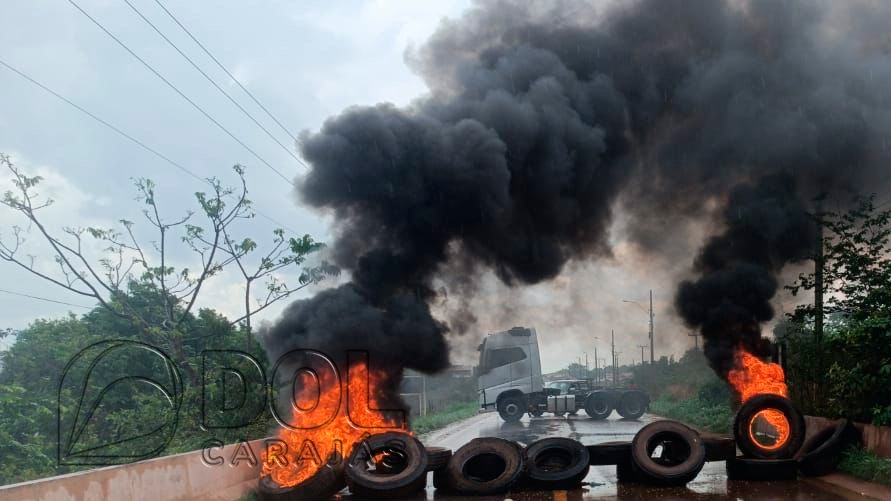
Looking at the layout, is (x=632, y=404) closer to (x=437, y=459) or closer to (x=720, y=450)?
(x=720, y=450)

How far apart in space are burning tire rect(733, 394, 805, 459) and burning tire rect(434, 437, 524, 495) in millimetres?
4084

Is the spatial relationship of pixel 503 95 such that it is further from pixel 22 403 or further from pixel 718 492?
pixel 22 403

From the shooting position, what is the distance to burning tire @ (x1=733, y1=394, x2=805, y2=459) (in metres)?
13.3

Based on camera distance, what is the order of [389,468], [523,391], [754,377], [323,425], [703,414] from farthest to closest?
[523,391], [703,414], [754,377], [389,468], [323,425]

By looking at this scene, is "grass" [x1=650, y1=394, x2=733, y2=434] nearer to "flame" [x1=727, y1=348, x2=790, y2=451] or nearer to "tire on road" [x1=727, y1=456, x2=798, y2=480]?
"flame" [x1=727, y1=348, x2=790, y2=451]

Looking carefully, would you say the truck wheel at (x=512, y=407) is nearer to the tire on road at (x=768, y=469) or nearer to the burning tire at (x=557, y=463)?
the burning tire at (x=557, y=463)

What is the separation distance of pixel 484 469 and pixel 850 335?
7.10 m

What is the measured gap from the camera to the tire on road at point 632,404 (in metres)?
32.6

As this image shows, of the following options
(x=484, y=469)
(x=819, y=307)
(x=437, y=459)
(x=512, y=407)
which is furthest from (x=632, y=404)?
(x=437, y=459)

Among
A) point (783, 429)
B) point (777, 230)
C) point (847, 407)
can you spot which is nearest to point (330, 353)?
point (783, 429)

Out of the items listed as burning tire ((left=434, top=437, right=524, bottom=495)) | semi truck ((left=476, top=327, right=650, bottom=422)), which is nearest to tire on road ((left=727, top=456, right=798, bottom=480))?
burning tire ((left=434, top=437, right=524, bottom=495))

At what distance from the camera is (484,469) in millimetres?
12859

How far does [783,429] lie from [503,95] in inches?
360
